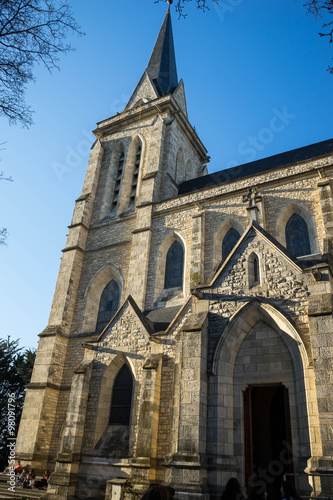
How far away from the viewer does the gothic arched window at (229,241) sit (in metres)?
16.5

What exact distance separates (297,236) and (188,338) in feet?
28.1

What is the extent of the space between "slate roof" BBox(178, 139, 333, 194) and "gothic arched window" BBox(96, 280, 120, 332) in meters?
7.29

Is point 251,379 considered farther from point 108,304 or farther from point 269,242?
point 108,304

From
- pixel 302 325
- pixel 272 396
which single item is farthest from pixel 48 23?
pixel 272 396

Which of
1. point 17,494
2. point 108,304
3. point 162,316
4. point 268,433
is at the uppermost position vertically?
point 108,304

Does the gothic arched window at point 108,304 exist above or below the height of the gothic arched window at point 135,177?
below

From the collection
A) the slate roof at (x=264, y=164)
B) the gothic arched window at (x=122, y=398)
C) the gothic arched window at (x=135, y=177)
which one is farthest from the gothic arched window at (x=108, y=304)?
the slate roof at (x=264, y=164)

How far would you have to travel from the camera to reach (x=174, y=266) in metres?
17.8

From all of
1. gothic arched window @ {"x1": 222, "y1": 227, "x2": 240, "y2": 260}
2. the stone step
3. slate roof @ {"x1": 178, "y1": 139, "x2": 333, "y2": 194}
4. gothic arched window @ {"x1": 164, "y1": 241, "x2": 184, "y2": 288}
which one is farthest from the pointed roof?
the stone step

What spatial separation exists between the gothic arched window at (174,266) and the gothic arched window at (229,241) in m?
2.10

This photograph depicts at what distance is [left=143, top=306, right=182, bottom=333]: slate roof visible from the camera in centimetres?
1297

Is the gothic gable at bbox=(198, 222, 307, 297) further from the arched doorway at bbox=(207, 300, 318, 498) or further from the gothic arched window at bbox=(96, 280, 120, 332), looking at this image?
the gothic arched window at bbox=(96, 280, 120, 332)

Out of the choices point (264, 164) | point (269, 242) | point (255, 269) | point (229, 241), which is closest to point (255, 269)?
point (255, 269)

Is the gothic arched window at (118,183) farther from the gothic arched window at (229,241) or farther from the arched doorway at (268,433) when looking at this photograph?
the arched doorway at (268,433)
